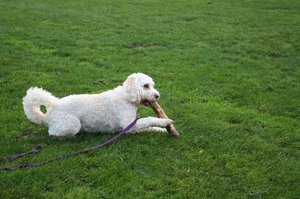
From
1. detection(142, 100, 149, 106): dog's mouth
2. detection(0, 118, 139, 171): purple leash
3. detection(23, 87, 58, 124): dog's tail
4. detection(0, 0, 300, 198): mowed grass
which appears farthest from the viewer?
detection(142, 100, 149, 106): dog's mouth

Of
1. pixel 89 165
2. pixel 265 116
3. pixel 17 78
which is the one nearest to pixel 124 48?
pixel 17 78

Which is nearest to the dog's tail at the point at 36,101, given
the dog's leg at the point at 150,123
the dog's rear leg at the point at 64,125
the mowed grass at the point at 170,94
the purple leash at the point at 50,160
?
the dog's rear leg at the point at 64,125

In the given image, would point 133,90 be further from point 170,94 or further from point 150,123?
point 170,94

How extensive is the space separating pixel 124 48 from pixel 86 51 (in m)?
1.19

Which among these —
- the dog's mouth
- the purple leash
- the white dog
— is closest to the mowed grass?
the purple leash

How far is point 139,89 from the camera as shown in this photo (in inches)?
254

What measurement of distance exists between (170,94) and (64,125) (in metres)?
3.09

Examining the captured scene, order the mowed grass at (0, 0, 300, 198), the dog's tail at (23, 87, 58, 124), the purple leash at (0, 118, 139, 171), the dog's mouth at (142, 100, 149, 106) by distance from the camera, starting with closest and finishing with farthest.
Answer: the mowed grass at (0, 0, 300, 198) → the purple leash at (0, 118, 139, 171) → the dog's tail at (23, 87, 58, 124) → the dog's mouth at (142, 100, 149, 106)

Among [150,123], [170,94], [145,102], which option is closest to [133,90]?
[145,102]

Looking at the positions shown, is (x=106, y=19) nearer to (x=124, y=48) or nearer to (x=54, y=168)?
(x=124, y=48)

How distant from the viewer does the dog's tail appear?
6234 millimetres

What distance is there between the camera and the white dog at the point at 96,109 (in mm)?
6281

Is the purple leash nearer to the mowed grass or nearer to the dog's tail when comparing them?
the mowed grass

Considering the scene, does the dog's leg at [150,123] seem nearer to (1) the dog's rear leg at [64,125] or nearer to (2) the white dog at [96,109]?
(2) the white dog at [96,109]
